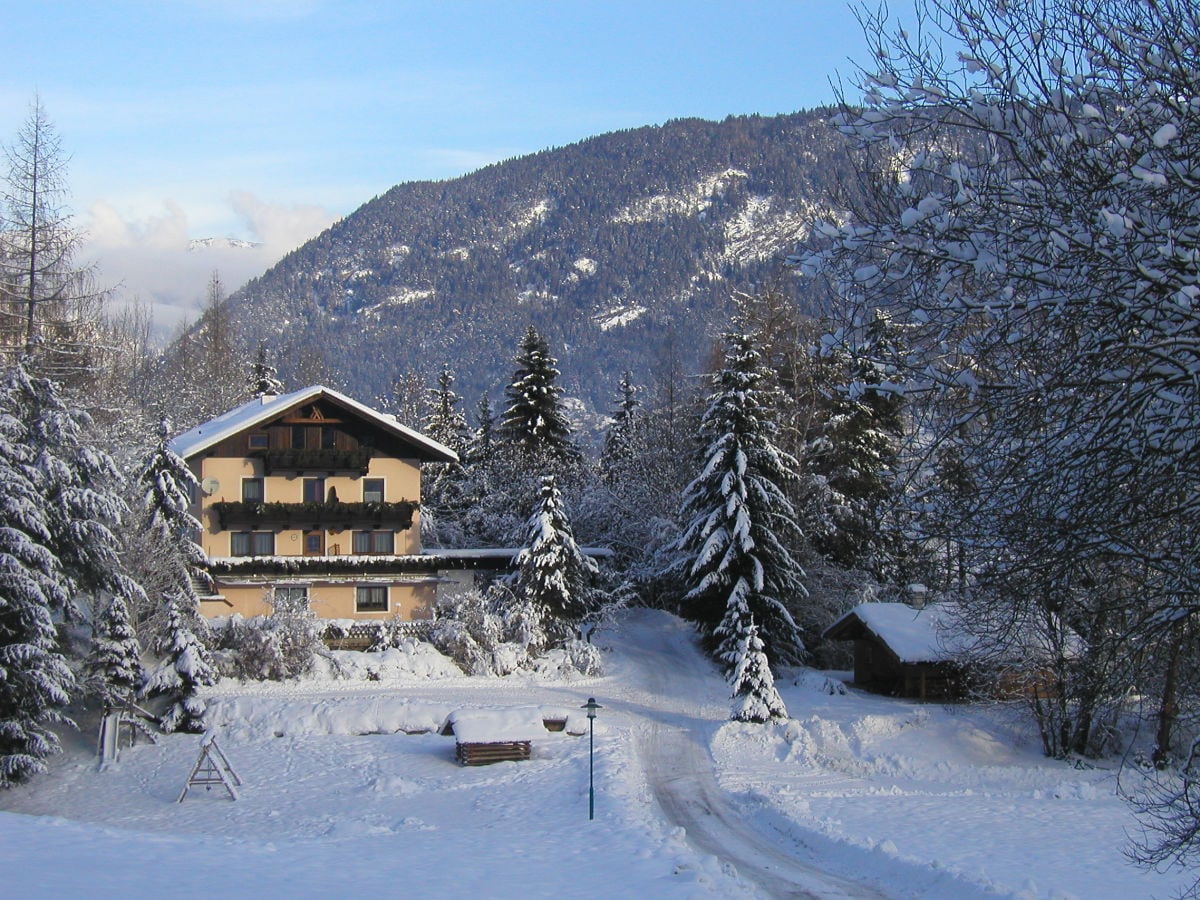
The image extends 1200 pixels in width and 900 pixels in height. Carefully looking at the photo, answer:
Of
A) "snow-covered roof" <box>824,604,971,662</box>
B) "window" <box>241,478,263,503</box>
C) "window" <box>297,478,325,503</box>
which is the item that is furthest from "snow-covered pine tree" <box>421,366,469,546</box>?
"snow-covered roof" <box>824,604,971,662</box>

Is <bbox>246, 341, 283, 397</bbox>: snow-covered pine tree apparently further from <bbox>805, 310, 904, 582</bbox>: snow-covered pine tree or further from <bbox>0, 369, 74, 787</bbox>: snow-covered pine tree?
<bbox>0, 369, 74, 787</bbox>: snow-covered pine tree

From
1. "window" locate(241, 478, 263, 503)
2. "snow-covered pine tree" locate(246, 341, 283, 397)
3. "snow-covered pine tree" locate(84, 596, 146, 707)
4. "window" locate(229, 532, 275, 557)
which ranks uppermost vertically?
"snow-covered pine tree" locate(246, 341, 283, 397)

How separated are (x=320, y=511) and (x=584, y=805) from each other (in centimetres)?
2332

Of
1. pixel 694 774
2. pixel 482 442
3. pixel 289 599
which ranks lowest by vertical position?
pixel 694 774

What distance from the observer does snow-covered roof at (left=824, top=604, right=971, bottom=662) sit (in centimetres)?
3581

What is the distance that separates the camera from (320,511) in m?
44.6

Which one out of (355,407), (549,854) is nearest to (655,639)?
(355,407)

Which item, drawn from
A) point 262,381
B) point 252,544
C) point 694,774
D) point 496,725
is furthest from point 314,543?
point 694,774

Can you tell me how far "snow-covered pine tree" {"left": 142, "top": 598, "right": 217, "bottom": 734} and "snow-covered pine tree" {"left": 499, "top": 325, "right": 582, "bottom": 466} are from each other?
24.7m

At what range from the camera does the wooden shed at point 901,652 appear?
118ft

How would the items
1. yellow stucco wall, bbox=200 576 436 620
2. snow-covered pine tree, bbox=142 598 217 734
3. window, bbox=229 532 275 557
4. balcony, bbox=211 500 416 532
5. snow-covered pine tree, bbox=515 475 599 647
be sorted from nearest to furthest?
1. snow-covered pine tree, bbox=142 598 217 734
2. snow-covered pine tree, bbox=515 475 599 647
3. yellow stucco wall, bbox=200 576 436 620
4. balcony, bbox=211 500 416 532
5. window, bbox=229 532 275 557

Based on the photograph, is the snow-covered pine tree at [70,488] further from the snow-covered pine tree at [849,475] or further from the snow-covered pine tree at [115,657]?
the snow-covered pine tree at [849,475]

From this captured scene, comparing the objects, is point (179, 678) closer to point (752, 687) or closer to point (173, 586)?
point (173, 586)

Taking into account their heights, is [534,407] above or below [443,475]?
above
